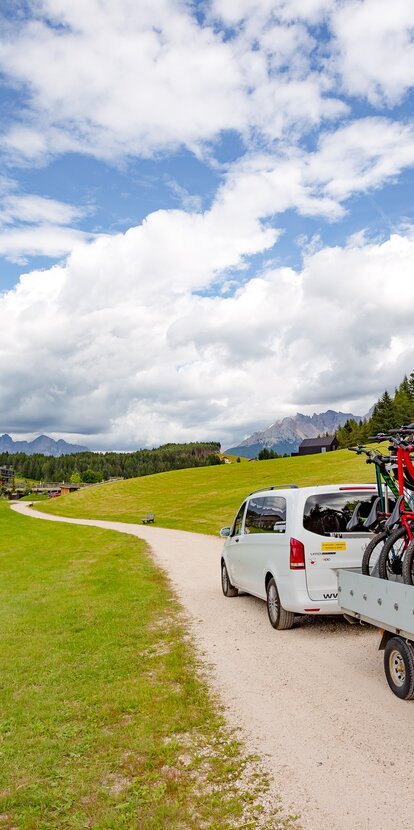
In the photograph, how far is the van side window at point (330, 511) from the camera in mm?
9203

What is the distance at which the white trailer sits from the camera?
5.86 m

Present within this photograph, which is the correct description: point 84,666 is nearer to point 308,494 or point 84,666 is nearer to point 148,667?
point 148,667

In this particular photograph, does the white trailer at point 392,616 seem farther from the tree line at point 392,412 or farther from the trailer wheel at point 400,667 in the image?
the tree line at point 392,412

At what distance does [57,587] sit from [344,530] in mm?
10460

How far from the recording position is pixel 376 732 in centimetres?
539

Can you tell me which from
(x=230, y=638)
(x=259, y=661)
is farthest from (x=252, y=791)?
(x=230, y=638)

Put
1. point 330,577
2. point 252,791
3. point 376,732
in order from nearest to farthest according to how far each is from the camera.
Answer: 1. point 252,791
2. point 376,732
3. point 330,577

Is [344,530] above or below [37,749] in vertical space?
above

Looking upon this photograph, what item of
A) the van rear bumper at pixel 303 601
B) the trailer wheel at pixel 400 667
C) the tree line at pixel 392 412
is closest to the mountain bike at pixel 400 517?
the trailer wheel at pixel 400 667

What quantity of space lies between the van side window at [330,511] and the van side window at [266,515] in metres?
0.53

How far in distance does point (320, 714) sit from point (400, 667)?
3.48ft

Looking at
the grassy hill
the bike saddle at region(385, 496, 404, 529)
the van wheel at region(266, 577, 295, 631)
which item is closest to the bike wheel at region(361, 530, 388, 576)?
the bike saddle at region(385, 496, 404, 529)

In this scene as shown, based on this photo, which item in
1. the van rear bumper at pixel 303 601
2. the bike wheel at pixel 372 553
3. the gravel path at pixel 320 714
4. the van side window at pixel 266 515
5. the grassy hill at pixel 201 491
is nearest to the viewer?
the gravel path at pixel 320 714

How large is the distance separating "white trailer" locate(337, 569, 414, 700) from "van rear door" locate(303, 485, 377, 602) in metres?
1.66
